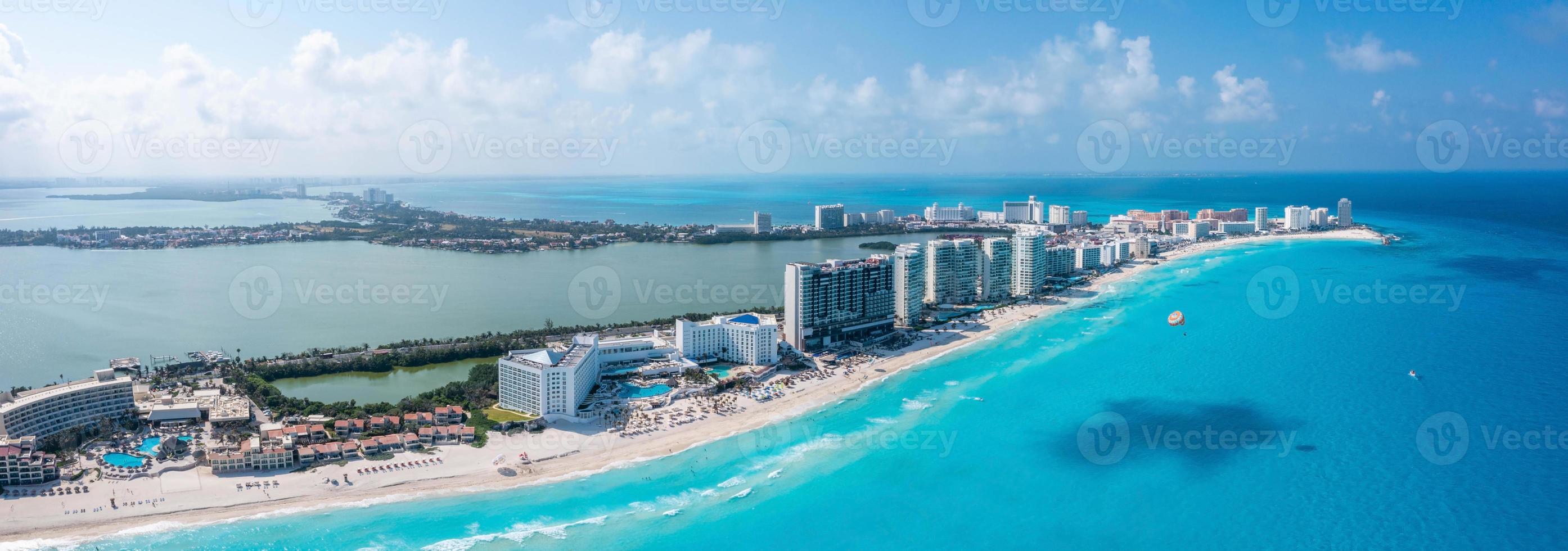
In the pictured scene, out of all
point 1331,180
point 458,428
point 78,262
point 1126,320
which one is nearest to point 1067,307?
point 1126,320

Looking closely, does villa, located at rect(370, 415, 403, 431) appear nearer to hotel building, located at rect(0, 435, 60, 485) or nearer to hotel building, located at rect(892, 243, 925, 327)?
hotel building, located at rect(0, 435, 60, 485)

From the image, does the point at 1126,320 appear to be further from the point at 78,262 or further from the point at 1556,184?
the point at 1556,184

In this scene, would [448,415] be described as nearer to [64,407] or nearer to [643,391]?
[643,391]

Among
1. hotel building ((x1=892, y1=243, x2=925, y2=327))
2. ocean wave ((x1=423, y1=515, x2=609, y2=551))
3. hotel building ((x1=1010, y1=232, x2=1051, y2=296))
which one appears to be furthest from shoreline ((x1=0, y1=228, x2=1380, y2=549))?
hotel building ((x1=1010, y1=232, x2=1051, y2=296))

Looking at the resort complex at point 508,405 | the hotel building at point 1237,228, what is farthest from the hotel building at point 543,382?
the hotel building at point 1237,228

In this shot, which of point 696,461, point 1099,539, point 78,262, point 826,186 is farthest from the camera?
point 826,186

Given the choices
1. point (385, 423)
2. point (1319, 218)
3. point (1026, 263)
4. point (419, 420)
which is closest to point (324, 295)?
point (385, 423)

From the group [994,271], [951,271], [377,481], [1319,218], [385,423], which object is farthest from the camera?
[1319,218]

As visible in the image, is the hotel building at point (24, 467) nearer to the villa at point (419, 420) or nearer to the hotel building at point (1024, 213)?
the villa at point (419, 420)
